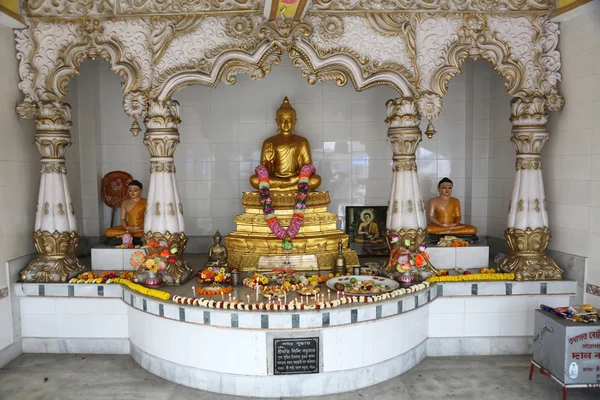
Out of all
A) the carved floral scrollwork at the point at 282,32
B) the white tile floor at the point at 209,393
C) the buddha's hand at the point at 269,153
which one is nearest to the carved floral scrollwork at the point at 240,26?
the carved floral scrollwork at the point at 282,32

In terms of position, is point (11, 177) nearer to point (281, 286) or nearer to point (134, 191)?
point (134, 191)

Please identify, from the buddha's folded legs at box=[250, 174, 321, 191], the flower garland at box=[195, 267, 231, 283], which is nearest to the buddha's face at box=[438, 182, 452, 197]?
the buddha's folded legs at box=[250, 174, 321, 191]

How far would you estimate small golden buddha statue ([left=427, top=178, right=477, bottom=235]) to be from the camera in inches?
314

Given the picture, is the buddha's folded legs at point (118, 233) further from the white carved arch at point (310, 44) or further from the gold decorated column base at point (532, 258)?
the gold decorated column base at point (532, 258)

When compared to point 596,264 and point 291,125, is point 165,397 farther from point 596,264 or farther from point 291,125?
point 596,264

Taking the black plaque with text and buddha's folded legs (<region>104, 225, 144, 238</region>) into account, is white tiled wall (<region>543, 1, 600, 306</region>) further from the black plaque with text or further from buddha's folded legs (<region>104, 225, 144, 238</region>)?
buddha's folded legs (<region>104, 225, 144, 238</region>)

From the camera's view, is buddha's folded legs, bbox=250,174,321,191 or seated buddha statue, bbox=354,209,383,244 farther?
seated buddha statue, bbox=354,209,383,244

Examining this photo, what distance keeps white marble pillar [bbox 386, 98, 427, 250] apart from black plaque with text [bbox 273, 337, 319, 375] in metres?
2.19

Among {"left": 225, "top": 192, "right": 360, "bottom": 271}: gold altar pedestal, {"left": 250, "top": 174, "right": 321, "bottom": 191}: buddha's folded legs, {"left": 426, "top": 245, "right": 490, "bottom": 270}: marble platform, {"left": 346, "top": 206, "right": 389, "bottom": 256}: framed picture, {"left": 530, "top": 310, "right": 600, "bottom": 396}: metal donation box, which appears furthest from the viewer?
{"left": 346, "top": 206, "right": 389, "bottom": 256}: framed picture

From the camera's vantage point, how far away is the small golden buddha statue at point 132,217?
26.1 ft

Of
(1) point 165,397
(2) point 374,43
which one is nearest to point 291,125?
(2) point 374,43

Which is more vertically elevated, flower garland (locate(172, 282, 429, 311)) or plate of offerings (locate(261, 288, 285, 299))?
plate of offerings (locate(261, 288, 285, 299))

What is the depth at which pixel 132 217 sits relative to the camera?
8.06m

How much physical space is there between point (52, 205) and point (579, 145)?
752 centimetres
